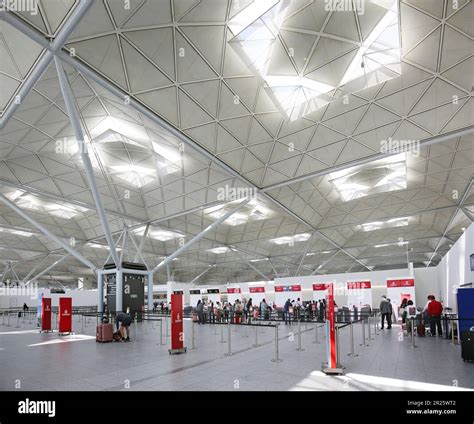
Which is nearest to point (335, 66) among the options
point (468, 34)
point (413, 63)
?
point (413, 63)

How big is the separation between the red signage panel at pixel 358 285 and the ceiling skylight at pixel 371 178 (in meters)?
7.66

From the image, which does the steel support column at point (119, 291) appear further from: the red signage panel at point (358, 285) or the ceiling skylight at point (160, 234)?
the red signage panel at point (358, 285)

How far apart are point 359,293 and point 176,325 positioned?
23.3m

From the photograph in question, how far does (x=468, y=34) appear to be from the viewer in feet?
41.3

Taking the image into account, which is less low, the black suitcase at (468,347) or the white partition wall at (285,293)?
the black suitcase at (468,347)

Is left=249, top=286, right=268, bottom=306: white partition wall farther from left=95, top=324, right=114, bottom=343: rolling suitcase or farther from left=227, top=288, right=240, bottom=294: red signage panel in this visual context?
left=95, top=324, right=114, bottom=343: rolling suitcase

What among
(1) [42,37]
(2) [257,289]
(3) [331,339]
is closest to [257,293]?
(2) [257,289]

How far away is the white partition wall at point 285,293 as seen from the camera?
34.0m

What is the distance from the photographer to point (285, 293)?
3469cm

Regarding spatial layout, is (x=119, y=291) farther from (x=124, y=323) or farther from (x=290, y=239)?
(x=290, y=239)

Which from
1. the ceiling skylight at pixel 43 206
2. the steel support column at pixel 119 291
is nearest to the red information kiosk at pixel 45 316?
the steel support column at pixel 119 291

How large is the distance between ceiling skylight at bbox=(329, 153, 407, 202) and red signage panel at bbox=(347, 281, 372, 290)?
25.1 ft

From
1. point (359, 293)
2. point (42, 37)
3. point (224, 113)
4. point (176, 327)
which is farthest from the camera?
point (359, 293)

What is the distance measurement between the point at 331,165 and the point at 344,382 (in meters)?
14.6
